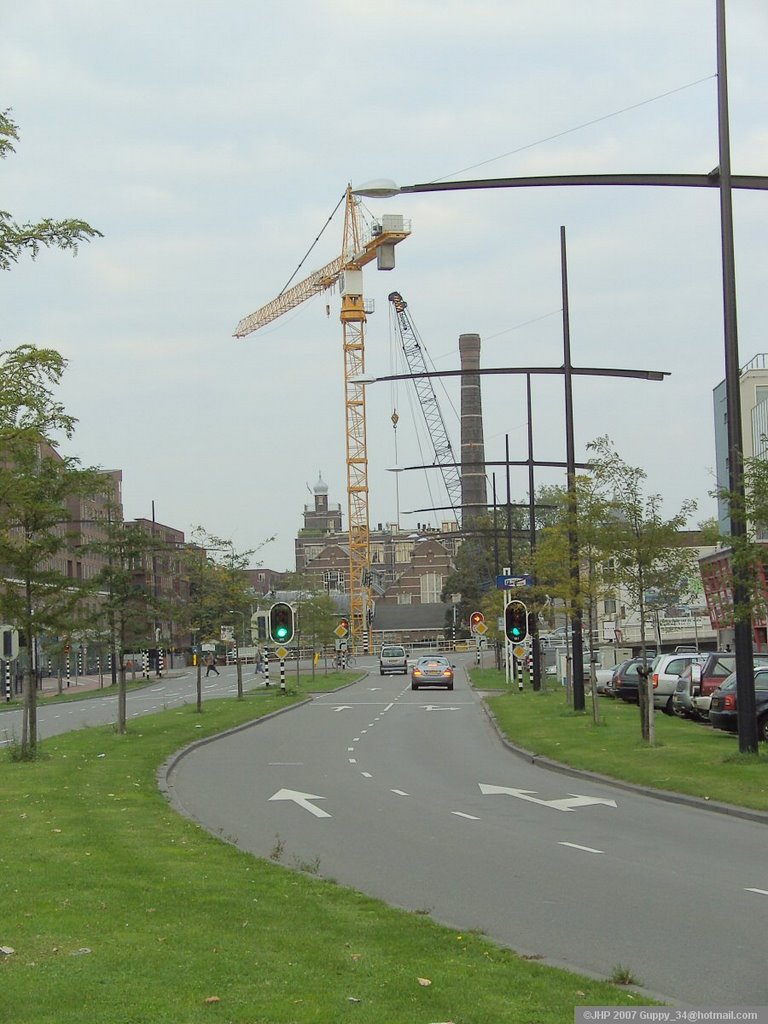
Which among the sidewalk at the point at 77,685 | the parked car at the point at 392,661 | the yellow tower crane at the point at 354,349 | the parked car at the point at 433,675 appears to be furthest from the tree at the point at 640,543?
the yellow tower crane at the point at 354,349

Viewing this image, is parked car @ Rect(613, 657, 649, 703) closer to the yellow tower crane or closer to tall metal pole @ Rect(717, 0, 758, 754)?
tall metal pole @ Rect(717, 0, 758, 754)

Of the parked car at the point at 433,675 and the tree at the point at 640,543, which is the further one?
the parked car at the point at 433,675

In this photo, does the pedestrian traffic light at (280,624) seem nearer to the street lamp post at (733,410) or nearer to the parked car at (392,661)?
the street lamp post at (733,410)

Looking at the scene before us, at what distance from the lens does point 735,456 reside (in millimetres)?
18625

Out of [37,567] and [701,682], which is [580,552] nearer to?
[701,682]

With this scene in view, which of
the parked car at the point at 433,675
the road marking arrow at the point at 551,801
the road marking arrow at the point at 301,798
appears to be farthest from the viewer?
the parked car at the point at 433,675

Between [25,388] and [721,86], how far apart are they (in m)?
11.5

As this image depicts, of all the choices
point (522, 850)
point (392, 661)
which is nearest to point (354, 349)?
point (392, 661)

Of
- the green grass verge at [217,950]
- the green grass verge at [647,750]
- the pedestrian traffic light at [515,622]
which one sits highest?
the pedestrian traffic light at [515,622]

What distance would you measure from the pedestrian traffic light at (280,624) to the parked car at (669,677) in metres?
14.8

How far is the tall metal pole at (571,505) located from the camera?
2920cm

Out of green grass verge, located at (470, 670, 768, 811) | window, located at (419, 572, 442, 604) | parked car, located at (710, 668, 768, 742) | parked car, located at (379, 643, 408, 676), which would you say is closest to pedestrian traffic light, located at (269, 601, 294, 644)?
A: green grass verge, located at (470, 670, 768, 811)

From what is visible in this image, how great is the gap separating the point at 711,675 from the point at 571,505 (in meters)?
5.81

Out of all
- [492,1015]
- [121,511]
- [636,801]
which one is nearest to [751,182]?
[636,801]
